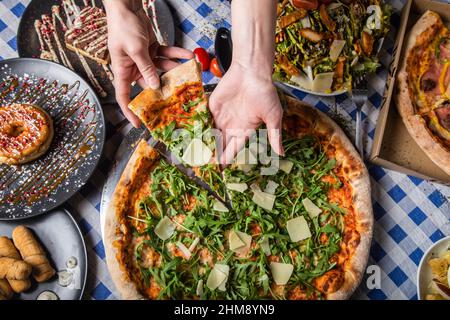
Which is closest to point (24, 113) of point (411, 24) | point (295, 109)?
point (295, 109)

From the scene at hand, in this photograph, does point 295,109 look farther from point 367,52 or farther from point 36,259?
point 36,259

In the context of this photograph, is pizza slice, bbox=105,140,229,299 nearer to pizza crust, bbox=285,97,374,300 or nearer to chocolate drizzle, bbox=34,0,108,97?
chocolate drizzle, bbox=34,0,108,97

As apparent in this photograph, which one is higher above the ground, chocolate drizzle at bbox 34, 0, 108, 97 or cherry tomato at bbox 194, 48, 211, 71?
chocolate drizzle at bbox 34, 0, 108, 97

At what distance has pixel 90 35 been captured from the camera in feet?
11.2

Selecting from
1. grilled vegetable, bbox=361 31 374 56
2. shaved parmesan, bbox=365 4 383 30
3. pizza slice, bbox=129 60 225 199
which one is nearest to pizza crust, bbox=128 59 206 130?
pizza slice, bbox=129 60 225 199

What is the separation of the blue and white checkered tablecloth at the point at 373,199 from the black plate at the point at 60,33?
153mm

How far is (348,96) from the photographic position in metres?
3.47

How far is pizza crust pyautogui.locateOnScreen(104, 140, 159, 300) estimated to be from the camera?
2.87m

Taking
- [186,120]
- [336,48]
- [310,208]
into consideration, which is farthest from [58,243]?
[336,48]

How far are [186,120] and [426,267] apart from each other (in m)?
1.91

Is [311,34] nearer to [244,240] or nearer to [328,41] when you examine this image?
[328,41]

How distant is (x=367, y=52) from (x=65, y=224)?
8.09ft

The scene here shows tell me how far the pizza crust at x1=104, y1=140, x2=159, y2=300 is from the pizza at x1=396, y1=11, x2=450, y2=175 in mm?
1854

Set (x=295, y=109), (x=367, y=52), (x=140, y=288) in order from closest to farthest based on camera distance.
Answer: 1. (x=140, y=288)
2. (x=295, y=109)
3. (x=367, y=52)
